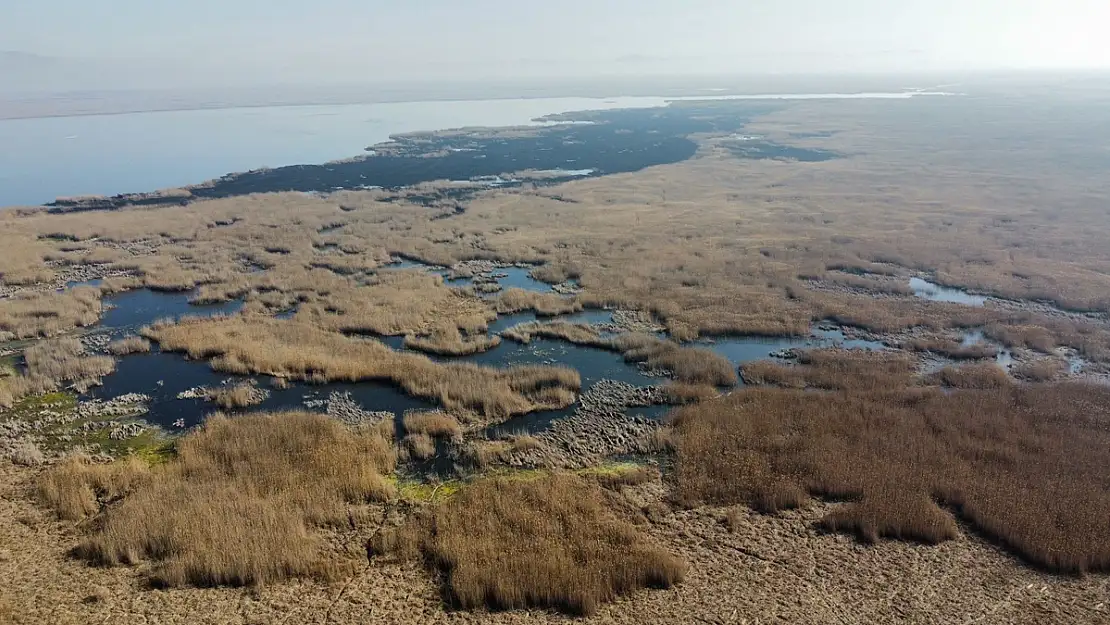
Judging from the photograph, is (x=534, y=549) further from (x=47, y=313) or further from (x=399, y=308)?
(x=47, y=313)

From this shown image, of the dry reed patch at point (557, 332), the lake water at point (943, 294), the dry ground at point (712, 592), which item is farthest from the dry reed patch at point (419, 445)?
the lake water at point (943, 294)

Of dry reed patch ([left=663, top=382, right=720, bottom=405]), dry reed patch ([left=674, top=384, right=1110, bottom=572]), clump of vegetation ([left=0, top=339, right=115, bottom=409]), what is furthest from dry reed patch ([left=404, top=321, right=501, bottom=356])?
clump of vegetation ([left=0, top=339, right=115, bottom=409])

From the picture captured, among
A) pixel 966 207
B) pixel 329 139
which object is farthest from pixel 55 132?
pixel 966 207

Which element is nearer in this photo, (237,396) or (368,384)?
(237,396)

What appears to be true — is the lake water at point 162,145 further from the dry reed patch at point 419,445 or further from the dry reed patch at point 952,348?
the dry reed patch at point 952,348

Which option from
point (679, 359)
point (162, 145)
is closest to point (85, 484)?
point (679, 359)

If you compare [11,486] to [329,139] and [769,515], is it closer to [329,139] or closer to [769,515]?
[769,515]

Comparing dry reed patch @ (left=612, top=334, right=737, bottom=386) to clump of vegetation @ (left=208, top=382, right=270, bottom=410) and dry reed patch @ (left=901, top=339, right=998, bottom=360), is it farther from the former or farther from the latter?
clump of vegetation @ (left=208, top=382, right=270, bottom=410)
